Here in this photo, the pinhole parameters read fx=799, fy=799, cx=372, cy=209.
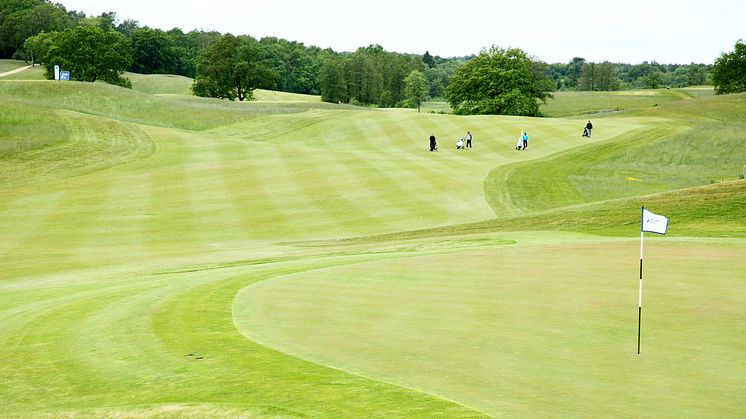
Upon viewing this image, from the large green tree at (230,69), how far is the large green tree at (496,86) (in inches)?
1310

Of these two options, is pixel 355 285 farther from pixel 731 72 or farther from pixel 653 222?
pixel 731 72

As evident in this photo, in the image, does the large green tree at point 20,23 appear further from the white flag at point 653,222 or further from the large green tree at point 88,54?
the white flag at point 653,222

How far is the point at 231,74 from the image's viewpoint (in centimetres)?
13788

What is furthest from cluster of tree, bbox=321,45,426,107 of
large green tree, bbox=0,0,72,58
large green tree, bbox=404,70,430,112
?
large green tree, bbox=0,0,72,58

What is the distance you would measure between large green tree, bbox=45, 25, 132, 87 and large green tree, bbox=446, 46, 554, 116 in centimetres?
5463

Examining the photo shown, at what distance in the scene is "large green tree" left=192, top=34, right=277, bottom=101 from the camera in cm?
13675

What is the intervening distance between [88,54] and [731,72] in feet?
356

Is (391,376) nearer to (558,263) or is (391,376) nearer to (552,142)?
(558,263)

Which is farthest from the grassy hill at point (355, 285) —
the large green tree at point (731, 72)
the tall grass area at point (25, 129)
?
the large green tree at point (731, 72)

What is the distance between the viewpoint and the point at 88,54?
12719cm

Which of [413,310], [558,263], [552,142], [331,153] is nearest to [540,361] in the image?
[413,310]

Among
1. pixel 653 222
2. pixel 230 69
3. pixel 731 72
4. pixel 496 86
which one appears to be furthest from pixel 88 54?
pixel 653 222

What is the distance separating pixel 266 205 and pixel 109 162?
1804cm

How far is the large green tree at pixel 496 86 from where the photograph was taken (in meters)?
119
